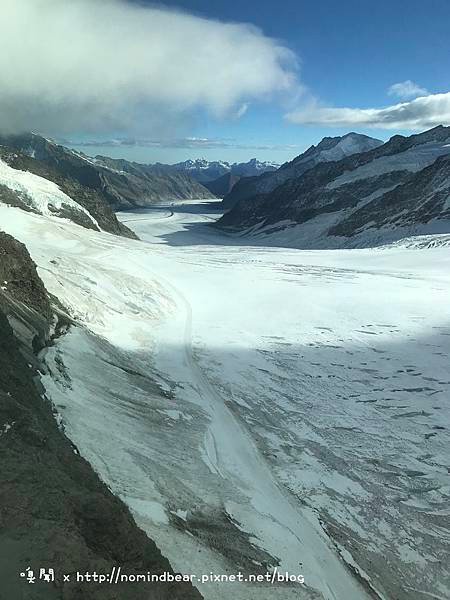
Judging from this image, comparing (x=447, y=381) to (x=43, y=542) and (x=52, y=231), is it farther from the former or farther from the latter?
(x=52, y=231)

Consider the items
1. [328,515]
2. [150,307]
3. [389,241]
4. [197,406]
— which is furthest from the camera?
[389,241]

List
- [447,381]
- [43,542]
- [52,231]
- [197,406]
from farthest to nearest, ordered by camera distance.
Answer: [52,231]
[447,381]
[197,406]
[43,542]

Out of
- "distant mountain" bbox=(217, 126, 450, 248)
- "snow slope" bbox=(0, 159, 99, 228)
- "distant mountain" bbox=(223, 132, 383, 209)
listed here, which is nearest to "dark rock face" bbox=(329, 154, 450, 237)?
"distant mountain" bbox=(217, 126, 450, 248)

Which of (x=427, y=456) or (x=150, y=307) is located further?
(x=150, y=307)

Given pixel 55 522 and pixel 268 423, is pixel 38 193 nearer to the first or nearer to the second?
pixel 268 423

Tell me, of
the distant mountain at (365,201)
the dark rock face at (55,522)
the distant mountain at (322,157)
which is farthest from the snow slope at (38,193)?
the distant mountain at (322,157)

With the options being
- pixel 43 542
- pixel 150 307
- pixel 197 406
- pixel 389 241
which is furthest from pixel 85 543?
pixel 389 241
